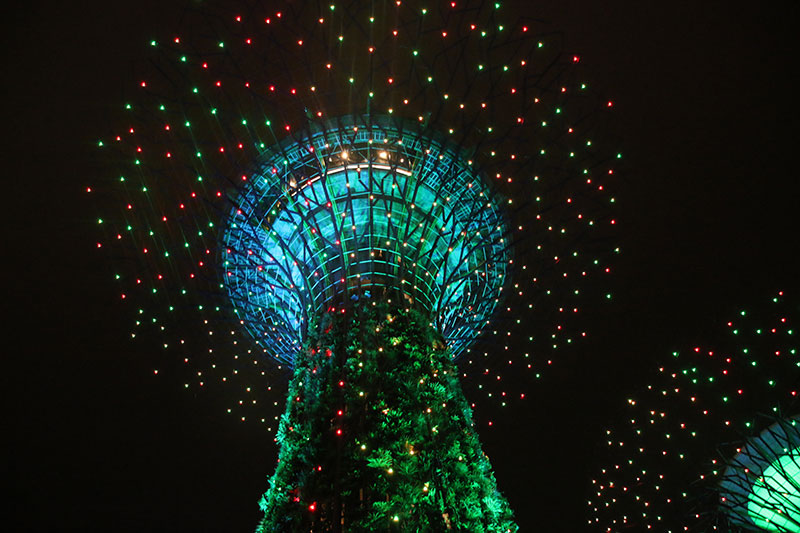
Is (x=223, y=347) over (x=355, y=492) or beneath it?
over

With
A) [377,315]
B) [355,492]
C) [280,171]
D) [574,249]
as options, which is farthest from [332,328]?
[574,249]

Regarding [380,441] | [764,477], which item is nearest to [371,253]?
[380,441]

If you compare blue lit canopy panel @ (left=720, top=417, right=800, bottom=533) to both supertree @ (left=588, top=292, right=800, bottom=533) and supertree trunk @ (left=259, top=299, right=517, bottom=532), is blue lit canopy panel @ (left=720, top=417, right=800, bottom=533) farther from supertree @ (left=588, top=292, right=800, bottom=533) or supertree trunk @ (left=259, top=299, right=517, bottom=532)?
supertree trunk @ (left=259, top=299, right=517, bottom=532)

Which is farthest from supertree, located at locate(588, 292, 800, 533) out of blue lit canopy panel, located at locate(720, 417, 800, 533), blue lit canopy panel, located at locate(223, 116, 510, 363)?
blue lit canopy panel, located at locate(223, 116, 510, 363)

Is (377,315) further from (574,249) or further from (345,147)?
(574,249)

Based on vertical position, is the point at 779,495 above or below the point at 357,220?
below

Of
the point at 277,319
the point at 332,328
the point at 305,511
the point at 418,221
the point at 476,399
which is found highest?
the point at 418,221

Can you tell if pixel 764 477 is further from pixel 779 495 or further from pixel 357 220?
pixel 357 220

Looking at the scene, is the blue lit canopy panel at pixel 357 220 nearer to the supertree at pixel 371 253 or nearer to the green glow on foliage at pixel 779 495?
the supertree at pixel 371 253
